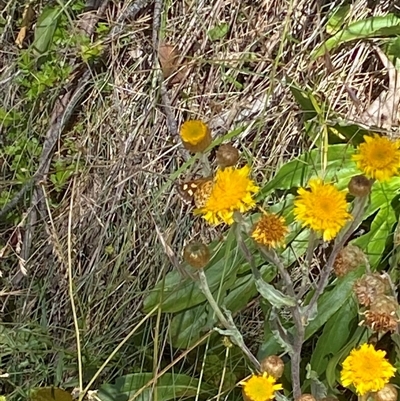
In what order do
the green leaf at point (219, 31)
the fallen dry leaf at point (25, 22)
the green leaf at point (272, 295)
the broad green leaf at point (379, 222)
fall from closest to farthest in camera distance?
the green leaf at point (272, 295), the broad green leaf at point (379, 222), the green leaf at point (219, 31), the fallen dry leaf at point (25, 22)

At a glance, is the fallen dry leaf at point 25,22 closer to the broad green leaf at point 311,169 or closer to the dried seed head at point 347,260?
the broad green leaf at point 311,169

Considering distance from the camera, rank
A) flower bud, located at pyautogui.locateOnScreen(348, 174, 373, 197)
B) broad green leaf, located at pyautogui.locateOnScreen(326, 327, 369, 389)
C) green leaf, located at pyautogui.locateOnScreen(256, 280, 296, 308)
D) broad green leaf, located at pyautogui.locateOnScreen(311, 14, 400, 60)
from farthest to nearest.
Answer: broad green leaf, located at pyautogui.locateOnScreen(311, 14, 400, 60), broad green leaf, located at pyautogui.locateOnScreen(326, 327, 369, 389), green leaf, located at pyautogui.locateOnScreen(256, 280, 296, 308), flower bud, located at pyautogui.locateOnScreen(348, 174, 373, 197)

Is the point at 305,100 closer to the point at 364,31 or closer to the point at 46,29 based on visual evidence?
the point at 364,31

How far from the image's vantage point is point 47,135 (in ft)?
5.21

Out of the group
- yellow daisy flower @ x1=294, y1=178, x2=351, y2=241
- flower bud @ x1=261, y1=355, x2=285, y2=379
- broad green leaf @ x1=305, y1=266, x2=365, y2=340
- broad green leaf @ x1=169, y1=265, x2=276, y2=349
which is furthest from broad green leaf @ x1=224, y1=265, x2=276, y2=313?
yellow daisy flower @ x1=294, y1=178, x2=351, y2=241

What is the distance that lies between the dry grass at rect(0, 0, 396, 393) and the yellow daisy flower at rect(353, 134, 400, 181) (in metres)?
0.50

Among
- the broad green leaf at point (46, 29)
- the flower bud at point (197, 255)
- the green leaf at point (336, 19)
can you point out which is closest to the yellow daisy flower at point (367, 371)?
the flower bud at point (197, 255)

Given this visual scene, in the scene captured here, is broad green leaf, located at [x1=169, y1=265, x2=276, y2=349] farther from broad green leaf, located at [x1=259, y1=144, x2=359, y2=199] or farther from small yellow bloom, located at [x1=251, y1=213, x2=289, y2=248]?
small yellow bloom, located at [x1=251, y1=213, x2=289, y2=248]

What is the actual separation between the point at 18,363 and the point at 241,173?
740 mm

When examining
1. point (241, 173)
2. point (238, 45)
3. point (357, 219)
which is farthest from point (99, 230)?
point (357, 219)

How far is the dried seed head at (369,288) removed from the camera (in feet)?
3.11

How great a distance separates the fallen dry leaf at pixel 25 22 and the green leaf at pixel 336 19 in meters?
0.63

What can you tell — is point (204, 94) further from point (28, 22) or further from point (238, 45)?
point (28, 22)

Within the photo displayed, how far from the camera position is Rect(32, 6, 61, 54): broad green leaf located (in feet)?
5.19
